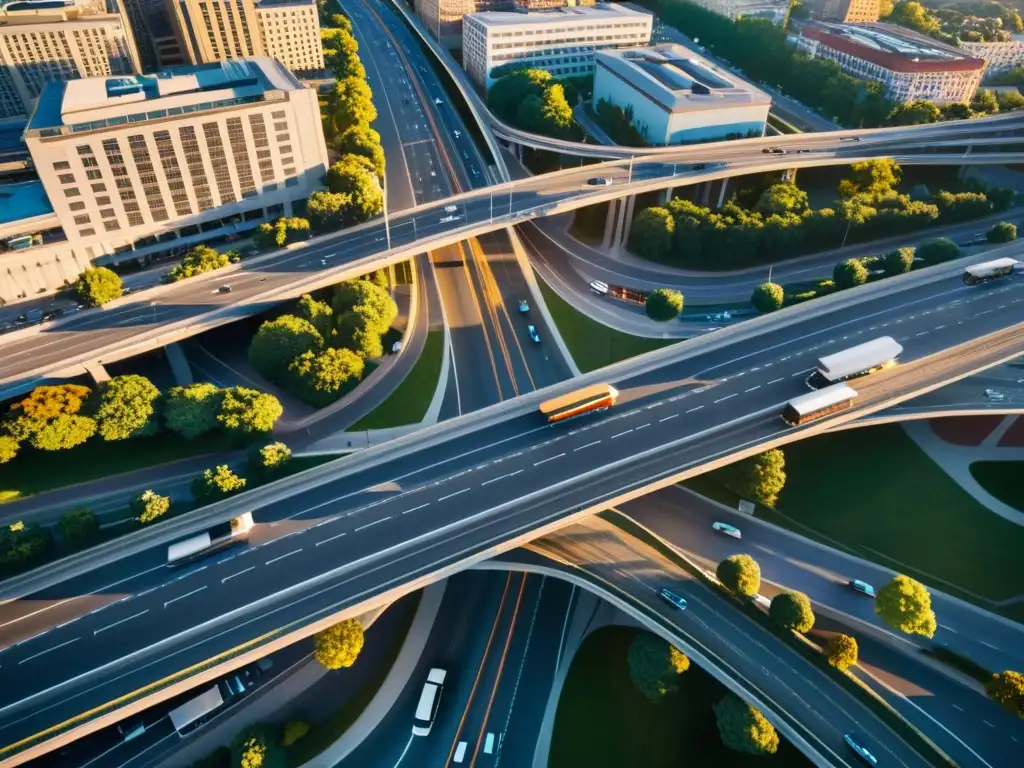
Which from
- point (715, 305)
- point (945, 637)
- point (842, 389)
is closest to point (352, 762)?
point (945, 637)

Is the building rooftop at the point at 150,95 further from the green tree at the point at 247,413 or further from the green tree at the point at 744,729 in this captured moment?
the green tree at the point at 744,729

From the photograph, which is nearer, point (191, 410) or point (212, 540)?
point (212, 540)

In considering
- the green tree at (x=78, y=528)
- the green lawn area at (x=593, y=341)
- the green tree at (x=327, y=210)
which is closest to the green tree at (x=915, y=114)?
the green lawn area at (x=593, y=341)

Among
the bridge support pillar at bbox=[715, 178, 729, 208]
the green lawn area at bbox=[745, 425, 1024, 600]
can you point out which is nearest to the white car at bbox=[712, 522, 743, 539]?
the green lawn area at bbox=[745, 425, 1024, 600]

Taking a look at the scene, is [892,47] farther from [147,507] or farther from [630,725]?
[147,507]

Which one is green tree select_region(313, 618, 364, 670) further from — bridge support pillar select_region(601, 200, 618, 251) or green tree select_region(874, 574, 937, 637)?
bridge support pillar select_region(601, 200, 618, 251)

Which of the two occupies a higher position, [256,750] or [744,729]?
[744,729]

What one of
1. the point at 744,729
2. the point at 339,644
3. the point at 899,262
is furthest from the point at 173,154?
the point at 899,262
